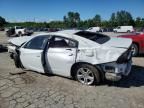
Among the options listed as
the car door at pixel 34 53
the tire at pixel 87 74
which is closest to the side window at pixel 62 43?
the car door at pixel 34 53

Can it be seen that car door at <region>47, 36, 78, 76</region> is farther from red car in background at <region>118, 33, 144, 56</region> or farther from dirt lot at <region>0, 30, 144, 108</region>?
red car in background at <region>118, 33, 144, 56</region>

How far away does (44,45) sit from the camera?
610 cm

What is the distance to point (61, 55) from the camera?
18.7ft

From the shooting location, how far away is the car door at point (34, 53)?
615 cm

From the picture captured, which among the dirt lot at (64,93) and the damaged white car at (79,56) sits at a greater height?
the damaged white car at (79,56)

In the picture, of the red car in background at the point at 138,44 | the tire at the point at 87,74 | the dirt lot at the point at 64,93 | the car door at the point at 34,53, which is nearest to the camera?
the dirt lot at the point at 64,93

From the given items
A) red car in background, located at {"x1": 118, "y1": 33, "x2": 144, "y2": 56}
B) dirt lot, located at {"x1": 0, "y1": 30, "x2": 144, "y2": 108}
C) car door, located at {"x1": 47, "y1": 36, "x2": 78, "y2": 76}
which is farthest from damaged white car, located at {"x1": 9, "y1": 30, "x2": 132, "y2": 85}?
red car in background, located at {"x1": 118, "y1": 33, "x2": 144, "y2": 56}

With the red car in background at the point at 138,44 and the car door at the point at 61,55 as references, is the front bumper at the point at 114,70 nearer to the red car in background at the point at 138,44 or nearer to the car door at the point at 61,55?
the car door at the point at 61,55

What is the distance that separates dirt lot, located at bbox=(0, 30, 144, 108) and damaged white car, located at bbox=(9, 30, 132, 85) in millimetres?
303

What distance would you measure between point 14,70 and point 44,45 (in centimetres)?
165

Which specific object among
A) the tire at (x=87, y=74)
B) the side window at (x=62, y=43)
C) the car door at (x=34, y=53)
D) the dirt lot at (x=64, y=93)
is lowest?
Result: the dirt lot at (x=64, y=93)

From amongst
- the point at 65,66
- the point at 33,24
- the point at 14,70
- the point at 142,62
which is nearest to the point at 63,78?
the point at 65,66

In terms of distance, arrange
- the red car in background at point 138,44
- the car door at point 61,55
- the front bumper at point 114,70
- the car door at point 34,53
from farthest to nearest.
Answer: the red car in background at point 138,44
the car door at point 34,53
the car door at point 61,55
the front bumper at point 114,70

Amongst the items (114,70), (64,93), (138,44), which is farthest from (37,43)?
(138,44)
